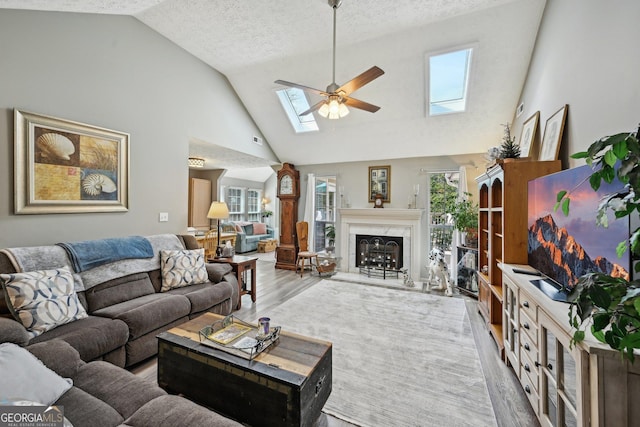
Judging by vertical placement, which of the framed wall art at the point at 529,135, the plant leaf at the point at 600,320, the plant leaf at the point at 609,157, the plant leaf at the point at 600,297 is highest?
the framed wall art at the point at 529,135

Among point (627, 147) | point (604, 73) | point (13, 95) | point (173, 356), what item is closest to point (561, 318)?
point (627, 147)

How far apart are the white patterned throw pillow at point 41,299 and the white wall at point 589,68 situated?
13.0ft

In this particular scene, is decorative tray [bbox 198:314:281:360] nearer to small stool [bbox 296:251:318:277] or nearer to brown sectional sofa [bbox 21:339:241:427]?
brown sectional sofa [bbox 21:339:241:427]

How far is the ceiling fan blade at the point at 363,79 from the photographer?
2.34m

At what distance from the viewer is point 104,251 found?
2602 mm

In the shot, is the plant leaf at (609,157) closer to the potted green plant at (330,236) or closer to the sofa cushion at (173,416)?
the sofa cushion at (173,416)

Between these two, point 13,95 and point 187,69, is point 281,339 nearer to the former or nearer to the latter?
point 13,95

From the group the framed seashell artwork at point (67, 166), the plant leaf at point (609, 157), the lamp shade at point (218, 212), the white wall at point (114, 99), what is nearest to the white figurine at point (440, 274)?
the lamp shade at point (218, 212)

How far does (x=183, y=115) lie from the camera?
12.3 feet

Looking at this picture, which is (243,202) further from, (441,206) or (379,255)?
(441,206)

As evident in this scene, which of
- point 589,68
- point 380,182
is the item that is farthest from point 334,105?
point 380,182

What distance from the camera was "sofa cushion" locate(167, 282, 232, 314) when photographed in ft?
8.88

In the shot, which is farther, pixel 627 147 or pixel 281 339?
pixel 281 339

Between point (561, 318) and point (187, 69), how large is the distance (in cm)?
473
